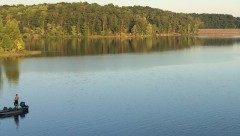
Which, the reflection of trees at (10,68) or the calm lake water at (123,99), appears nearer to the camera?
the calm lake water at (123,99)

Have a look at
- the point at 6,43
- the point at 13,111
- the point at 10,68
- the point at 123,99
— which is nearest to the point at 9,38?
the point at 6,43

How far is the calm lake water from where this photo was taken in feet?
164

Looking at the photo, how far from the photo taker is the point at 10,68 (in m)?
101

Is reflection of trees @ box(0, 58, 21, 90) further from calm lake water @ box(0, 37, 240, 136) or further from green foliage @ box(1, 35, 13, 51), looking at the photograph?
green foliage @ box(1, 35, 13, 51)

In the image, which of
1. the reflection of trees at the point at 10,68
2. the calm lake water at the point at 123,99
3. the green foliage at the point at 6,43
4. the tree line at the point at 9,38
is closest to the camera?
the calm lake water at the point at 123,99

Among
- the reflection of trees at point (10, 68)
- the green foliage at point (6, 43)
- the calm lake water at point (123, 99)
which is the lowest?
the calm lake water at point (123, 99)

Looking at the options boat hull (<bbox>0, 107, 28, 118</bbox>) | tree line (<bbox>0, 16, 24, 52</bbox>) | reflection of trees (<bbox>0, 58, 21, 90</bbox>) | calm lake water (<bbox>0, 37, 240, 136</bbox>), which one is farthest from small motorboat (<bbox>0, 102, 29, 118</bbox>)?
tree line (<bbox>0, 16, 24, 52</bbox>)

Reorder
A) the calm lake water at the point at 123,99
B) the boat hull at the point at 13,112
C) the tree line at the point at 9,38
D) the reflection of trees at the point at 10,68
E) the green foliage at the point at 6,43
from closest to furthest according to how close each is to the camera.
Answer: the calm lake water at the point at 123,99 → the boat hull at the point at 13,112 → the reflection of trees at the point at 10,68 → the green foliage at the point at 6,43 → the tree line at the point at 9,38

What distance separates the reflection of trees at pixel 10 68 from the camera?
86.4m

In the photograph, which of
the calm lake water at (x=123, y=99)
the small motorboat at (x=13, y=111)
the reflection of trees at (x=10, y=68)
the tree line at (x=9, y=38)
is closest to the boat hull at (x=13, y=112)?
the small motorboat at (x=13, y=111)

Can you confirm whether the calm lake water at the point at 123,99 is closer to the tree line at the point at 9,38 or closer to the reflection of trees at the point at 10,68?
the reflection of trees at the point at 10,68

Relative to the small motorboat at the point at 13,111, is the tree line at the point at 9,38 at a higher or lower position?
higher

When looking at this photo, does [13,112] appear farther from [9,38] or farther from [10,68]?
[9,38]

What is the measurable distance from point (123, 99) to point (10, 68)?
44.7 meters
